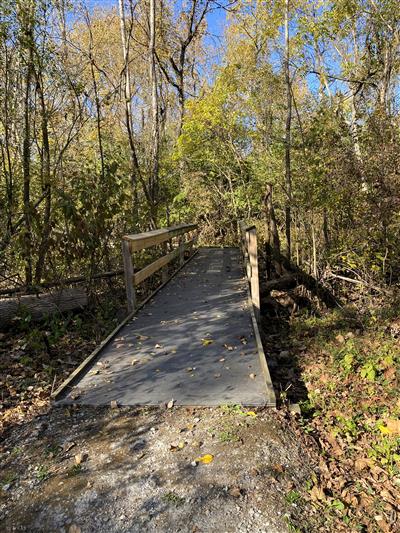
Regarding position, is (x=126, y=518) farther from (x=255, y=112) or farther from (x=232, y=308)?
(x=255, y=112)

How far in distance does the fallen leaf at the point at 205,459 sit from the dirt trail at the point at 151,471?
0.07ft

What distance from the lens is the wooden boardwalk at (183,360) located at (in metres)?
3.44

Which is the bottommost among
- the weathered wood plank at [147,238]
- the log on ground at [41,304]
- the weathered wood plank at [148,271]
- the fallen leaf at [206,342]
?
the fallen leaf at [206,342]

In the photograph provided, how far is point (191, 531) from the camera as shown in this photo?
2.15m

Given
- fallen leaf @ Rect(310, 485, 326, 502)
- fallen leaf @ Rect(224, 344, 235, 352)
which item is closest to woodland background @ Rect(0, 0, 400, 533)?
fallen leaf @ Rect(310, 485, 326, 502)

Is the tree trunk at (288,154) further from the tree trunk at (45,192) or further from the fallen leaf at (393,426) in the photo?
the fallen leaf at (393,426)

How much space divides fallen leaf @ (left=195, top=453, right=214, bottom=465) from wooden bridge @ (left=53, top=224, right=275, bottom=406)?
61 cm

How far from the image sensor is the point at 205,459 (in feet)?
8.71

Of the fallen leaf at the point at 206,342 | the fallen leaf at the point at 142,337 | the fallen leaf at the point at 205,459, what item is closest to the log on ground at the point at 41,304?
the fallen leaf at the point at 142,337

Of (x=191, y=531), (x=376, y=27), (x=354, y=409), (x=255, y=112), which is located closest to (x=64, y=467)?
(x=191, y=531)

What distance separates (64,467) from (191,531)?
98cm

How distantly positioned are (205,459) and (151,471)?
35 centimetres

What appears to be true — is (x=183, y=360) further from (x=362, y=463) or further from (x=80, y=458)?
(x=362, y=463)

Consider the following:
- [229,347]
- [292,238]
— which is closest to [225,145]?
[292,238]
